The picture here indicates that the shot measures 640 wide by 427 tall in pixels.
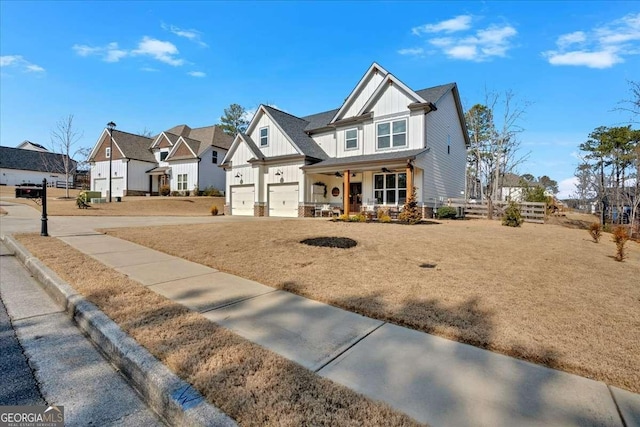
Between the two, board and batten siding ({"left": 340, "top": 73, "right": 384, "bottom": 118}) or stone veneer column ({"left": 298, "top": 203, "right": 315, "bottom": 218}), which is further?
stone veneer column ({"left": 298, "top": 203, "right": 315, "bottom": 218})

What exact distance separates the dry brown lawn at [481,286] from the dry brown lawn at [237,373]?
5.28 ft

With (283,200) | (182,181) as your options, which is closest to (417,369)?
(283,200)

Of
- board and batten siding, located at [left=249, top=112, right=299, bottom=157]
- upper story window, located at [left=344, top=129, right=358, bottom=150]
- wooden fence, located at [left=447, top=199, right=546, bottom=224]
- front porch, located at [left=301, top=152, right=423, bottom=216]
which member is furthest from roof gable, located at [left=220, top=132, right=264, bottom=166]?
wooden fence, located at [left=447, top=199, right=546, bottom=224]

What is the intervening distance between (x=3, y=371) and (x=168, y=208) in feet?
87.1

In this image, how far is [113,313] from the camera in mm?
3652

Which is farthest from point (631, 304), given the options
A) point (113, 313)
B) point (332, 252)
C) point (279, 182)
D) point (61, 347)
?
point (279, 182)

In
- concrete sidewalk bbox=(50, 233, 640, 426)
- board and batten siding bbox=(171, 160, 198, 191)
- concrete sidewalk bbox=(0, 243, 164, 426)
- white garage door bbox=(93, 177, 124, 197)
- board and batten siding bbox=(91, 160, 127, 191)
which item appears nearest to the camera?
concrete sidewalk bbox=(50, 233, 640, 426)

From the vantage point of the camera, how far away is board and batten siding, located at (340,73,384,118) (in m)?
20.1

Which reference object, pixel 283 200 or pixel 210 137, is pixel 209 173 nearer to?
pixel 210 137

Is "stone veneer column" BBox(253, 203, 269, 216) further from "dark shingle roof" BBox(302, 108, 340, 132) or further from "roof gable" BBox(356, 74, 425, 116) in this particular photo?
"roof gable" BBox(356, 74, 425, 116)

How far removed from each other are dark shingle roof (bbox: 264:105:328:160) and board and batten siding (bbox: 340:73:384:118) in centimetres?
328

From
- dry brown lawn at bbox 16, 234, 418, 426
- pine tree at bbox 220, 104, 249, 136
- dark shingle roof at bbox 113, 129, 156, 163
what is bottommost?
dry brown lawn at bbox 16, 234, 418, 426

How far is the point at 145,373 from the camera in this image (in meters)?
2.54

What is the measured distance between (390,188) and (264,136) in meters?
10.6
